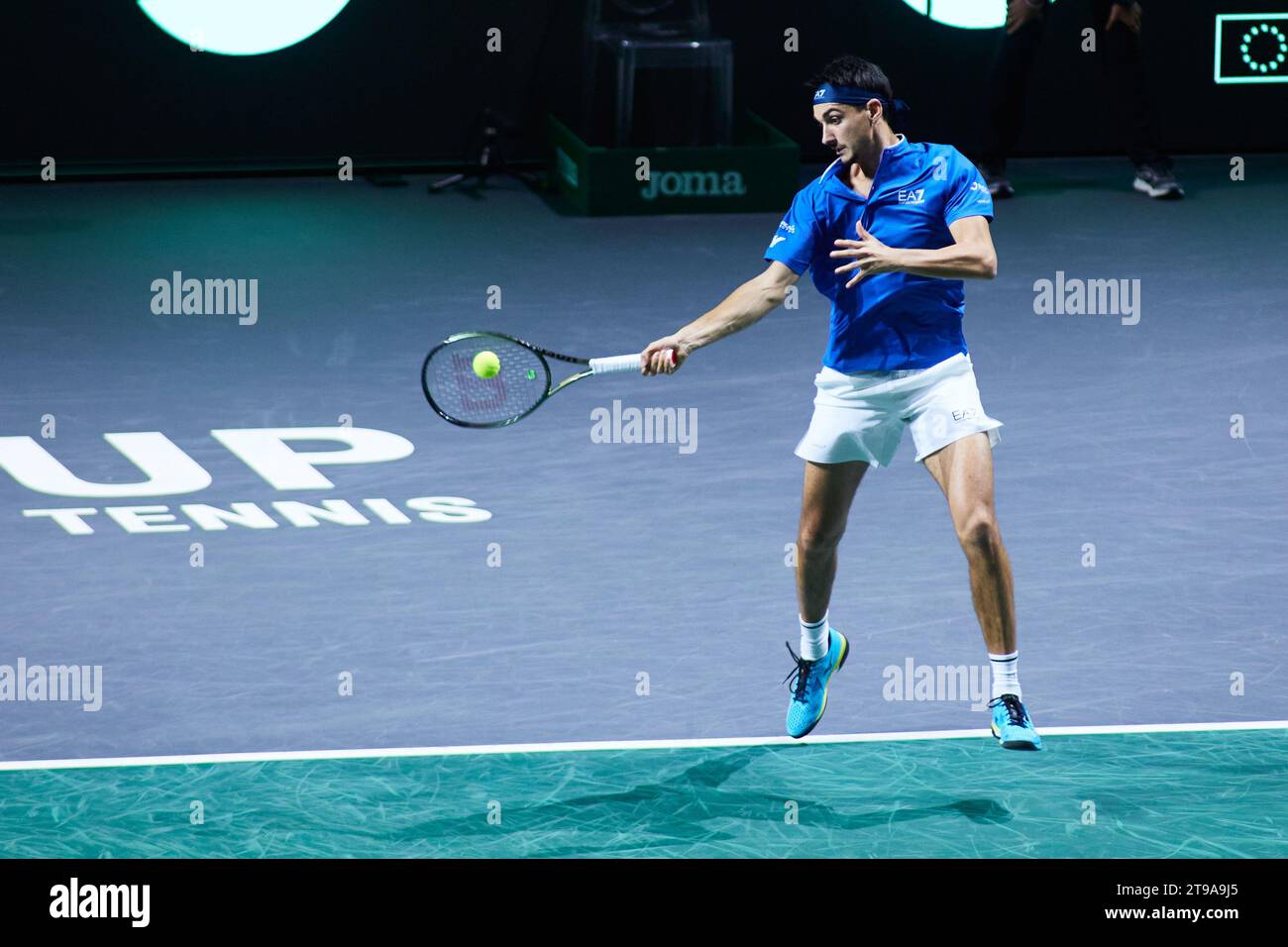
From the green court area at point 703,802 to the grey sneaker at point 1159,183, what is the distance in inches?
333

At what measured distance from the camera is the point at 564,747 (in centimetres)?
638

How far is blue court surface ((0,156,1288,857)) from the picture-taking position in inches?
235

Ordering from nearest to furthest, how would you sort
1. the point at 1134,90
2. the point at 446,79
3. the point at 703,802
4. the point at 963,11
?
the point at 703,802
the point at 1134,90
the point at 446,79
the point at 963,11

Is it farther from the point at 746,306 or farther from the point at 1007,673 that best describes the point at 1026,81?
the point at 1007,673

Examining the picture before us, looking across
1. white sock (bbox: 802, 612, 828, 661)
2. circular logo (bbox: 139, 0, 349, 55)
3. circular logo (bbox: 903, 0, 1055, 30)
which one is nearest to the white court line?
white sock (bbox: 802, 612, 828, 661)

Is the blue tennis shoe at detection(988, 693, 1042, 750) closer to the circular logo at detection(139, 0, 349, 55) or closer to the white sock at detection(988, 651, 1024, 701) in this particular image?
the white sock at detection(988, 651, 1024, 701)

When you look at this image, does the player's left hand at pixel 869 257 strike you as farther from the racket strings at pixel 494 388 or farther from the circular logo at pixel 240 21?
the circular logo at pixel 240 21

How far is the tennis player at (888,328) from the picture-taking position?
5.88 metres

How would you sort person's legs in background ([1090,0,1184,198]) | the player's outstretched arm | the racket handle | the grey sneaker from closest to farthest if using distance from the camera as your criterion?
the racket handle < the player's outstretched arm < person's legs in background ([1090,0,1184,198]) < the grey sneaker

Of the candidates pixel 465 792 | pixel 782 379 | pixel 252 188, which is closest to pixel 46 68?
pixel 252 188

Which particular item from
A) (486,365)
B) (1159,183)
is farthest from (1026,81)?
(486,365)

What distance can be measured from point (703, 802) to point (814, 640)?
29.3 inches

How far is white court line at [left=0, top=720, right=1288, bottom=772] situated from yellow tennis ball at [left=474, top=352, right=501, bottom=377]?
44.0 inches

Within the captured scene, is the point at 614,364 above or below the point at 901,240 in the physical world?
below
